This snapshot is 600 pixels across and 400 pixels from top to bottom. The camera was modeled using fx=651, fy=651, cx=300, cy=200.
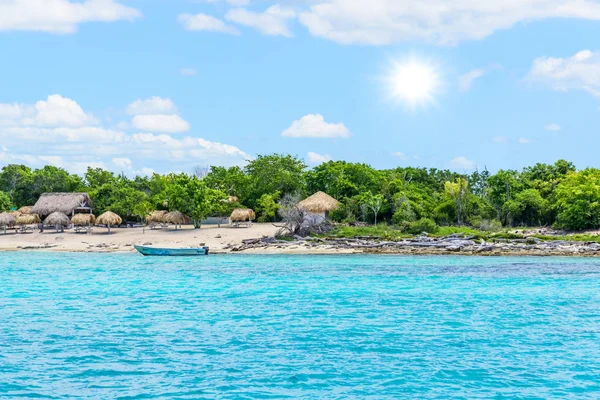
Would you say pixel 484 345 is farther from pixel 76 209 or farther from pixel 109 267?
pixel 76 209

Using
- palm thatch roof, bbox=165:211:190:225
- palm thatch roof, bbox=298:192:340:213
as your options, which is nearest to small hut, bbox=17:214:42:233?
palm thatch roof, bbox=165:211:190:225

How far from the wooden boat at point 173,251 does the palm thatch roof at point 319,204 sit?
1072cm

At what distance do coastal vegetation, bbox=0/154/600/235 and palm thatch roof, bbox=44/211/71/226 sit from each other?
3.12m

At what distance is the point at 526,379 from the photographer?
34.7 feet

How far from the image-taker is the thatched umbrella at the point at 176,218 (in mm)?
43656

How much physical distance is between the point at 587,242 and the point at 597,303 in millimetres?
17868

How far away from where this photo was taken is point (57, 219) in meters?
44.8

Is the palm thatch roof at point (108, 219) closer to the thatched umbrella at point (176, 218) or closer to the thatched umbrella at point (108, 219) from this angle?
the thatched umbrella at point (108, 219)

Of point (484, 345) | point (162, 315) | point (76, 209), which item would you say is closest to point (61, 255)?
point (76, 209)

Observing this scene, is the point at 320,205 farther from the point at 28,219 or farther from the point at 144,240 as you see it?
the point at 28,219

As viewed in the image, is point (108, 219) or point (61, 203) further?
point (61, 203)

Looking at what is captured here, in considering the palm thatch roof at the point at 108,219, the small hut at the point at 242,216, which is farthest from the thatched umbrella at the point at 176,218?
the palm thatch roof at the point at 108,219

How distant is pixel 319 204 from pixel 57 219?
18.0 metres

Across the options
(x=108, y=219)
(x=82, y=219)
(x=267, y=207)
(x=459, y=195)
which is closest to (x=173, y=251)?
(x=108, y=219)
